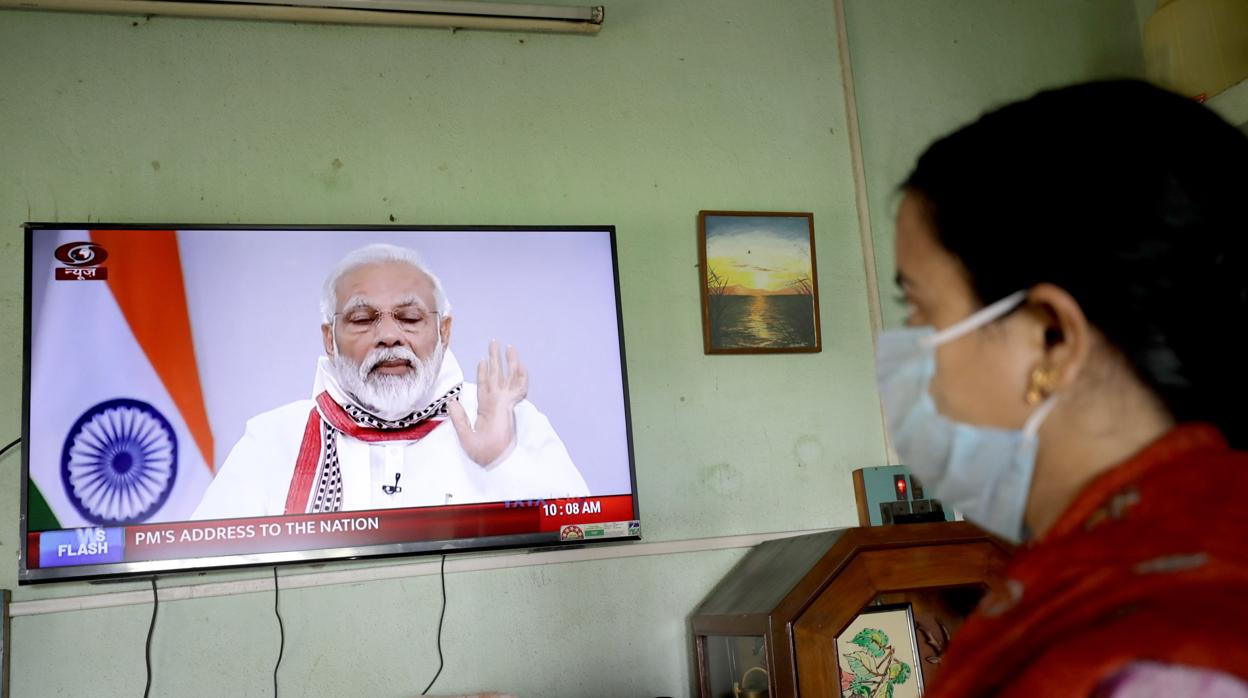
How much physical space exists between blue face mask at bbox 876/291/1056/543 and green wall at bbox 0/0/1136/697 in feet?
4.89

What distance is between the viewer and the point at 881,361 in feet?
3.48

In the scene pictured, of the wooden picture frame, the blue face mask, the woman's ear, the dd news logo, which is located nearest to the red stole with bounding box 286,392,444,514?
the dd news logo

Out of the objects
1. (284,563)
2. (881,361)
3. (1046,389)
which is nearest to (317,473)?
(284,563)

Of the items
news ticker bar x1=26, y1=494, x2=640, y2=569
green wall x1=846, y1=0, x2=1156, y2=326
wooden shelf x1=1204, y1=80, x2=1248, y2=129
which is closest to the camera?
news ticker bar x1=26, y1=494, x2=640, y2=569

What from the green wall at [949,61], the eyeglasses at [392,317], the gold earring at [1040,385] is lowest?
the gold earring at [1040,385]

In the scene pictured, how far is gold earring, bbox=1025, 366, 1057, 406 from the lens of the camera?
2.62ft

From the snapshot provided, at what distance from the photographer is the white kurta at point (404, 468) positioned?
218 centimetres

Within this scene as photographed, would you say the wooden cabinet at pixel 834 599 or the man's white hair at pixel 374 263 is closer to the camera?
the wooden cabinet at pixel 834 599

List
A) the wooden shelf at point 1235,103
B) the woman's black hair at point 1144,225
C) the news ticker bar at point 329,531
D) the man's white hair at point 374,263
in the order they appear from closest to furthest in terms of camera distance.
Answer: the woman's black hair at point 1144,225 → the news ticker bar at point 329,531 → the man's white hair at point 374,263 → the wooden shelf at point 1235,103

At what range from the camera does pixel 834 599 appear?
79.5 inches

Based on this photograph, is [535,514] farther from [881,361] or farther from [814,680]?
[881,361]

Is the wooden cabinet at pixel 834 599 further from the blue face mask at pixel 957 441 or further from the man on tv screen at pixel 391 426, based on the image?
the blue face mask at pixel 957 441

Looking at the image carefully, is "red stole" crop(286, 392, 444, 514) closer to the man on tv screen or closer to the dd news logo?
the man on tv screen

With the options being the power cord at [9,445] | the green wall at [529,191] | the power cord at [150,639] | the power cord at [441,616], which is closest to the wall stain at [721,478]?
the green wall at [529,191]
